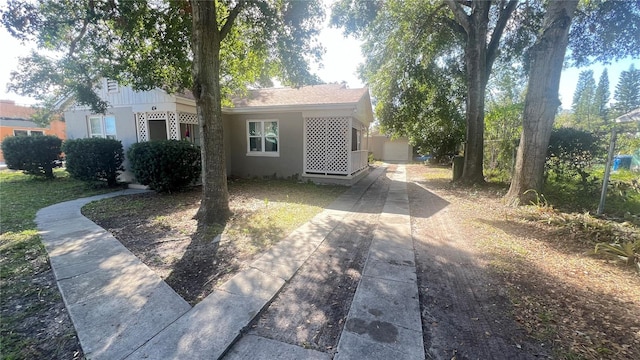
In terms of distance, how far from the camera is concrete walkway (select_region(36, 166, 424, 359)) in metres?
2.08

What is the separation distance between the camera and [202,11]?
4.94 meters

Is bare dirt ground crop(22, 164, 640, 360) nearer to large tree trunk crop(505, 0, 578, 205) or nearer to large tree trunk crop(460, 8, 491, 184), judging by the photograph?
large tree trunk crop(505, 0, 578, 205)

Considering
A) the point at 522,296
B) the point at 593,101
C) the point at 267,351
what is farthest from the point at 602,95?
the point at 267,351

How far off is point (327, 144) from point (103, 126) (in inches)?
365

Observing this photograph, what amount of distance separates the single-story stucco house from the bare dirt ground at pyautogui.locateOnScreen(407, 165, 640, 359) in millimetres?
5682

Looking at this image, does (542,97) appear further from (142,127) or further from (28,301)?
(142,127)

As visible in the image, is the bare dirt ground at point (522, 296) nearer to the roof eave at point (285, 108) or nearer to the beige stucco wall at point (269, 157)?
the roof eave at point (285, 108)

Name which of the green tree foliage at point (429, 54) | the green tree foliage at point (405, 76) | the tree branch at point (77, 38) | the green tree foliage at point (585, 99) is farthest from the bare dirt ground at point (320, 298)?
the green tree foliage at point (585, 99)

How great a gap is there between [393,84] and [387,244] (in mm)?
9952

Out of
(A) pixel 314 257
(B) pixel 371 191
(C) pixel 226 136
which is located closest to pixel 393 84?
(B) pixel 371 191

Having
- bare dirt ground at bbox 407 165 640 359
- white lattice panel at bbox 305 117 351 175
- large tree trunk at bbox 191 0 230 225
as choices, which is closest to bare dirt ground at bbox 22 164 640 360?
bare dirt ground at bbox 407 165 640 359

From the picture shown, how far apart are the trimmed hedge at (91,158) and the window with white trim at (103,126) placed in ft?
5.21

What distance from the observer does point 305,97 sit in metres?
11.1

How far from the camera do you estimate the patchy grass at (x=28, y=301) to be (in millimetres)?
2117
